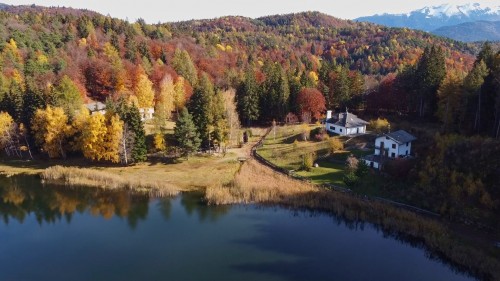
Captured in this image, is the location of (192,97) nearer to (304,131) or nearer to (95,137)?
(95,137)

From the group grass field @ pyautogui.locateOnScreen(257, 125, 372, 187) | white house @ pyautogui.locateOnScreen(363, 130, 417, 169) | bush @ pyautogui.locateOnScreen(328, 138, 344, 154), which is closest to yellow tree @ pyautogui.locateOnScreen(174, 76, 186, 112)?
grass field @ pyautogui.locateOnScreen(257, 125, 372, 187)

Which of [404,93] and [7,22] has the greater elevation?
[7,22]

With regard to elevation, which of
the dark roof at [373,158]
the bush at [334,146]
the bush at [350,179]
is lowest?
the bush at [350,179]

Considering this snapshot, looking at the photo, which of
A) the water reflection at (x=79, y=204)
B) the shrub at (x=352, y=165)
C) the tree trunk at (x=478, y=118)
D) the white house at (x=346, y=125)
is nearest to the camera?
Answer: the water reflection at (x=79, y=204)

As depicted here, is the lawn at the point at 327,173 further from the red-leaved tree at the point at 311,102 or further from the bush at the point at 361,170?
the red-leaved tree at the point at 311,102

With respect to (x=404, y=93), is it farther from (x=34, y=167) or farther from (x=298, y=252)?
(x=34, y=167)

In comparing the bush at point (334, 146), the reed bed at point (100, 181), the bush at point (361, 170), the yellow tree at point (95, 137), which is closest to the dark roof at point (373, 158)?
the bush at point (361, 170)

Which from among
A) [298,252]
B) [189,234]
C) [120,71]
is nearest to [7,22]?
[120,71]
